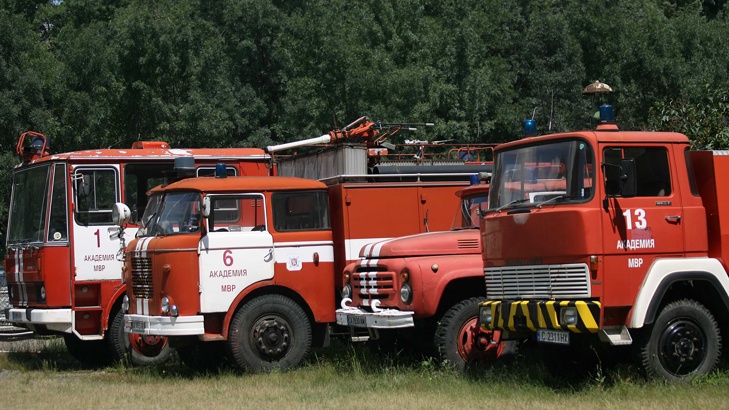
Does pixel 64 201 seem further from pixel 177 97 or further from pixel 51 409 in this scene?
pixel 177 97

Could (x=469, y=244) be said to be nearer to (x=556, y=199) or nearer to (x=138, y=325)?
(x=556, y=199)

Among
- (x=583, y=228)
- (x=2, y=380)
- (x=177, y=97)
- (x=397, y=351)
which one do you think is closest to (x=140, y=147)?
(x=2, y=380)

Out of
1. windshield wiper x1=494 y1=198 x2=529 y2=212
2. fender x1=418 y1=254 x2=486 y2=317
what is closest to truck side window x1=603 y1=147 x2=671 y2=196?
windshield wiper x1=494 y1=198 x2=529 y2=212

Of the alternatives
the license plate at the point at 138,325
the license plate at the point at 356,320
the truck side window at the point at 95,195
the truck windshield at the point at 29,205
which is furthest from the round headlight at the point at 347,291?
the truck windshield at the point at 29,205

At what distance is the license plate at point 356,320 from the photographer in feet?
43.0

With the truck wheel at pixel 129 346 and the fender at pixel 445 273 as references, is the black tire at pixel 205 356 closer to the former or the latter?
the truck wheel at pixel 129 346

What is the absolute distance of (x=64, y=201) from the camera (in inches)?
622

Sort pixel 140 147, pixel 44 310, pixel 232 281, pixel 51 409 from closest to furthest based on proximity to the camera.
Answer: pixel 51 409 → pixel 232 281 → pixel 44 310 → pixel 140 147

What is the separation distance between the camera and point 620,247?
35.6 ft

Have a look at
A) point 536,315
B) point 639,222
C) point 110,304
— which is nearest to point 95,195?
point 110,304

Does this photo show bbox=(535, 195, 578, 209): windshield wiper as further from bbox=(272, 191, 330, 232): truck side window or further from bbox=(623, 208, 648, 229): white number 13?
bbox=(272, 191, 330, 232): truck side window

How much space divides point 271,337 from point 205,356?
4.54 feet

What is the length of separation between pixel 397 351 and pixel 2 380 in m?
5.44

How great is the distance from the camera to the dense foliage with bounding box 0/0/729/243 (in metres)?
30.2
